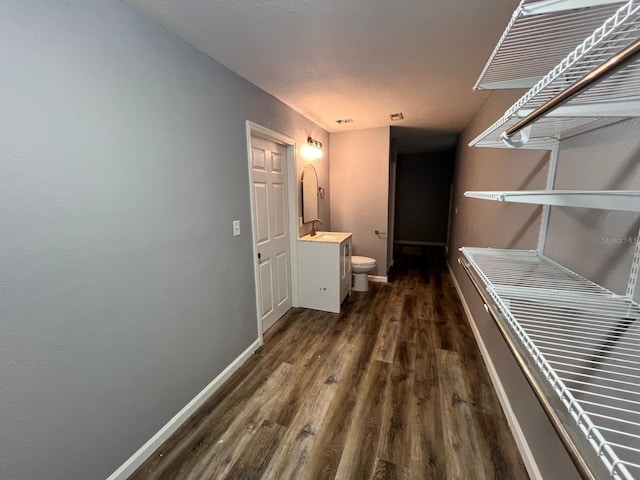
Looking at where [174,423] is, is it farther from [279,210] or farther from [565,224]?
[565,224]

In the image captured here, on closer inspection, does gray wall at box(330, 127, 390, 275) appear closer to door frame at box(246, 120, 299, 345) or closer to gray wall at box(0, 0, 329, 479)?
door frame at box(246, 120, 299, 345)

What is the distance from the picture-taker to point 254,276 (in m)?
2.42

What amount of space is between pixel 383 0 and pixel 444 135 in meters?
3.60

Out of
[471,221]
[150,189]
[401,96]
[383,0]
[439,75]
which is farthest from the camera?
[471,221]

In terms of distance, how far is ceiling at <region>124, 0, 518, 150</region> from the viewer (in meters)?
1.38

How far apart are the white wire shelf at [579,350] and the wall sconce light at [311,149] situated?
245cm

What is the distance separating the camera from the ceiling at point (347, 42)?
138cm

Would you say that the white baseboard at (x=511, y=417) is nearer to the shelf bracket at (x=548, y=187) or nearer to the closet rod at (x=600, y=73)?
the shelf bracket at (x=548, y=187)

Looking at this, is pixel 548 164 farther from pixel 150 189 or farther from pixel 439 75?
pixel 150 189

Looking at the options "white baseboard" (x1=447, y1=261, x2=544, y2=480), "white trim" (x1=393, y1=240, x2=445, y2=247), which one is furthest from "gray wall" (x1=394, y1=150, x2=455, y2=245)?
"white baseboard" (x1=447, y1=261, x2=544, y2=480)

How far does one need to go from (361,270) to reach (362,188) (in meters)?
1.23

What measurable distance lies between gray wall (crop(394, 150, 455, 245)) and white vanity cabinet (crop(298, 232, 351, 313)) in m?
4.24

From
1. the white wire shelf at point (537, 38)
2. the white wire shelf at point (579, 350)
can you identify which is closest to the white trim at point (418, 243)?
the white wire shelf at point (579, 350)

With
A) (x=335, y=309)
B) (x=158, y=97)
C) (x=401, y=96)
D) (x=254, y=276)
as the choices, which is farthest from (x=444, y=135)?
(x=158, y=97)
